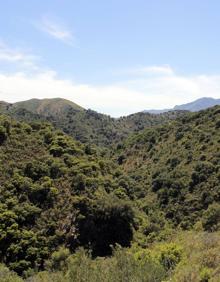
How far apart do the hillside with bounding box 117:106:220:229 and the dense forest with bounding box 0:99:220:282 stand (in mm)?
197

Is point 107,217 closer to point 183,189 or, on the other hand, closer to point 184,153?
Result: point 183,189

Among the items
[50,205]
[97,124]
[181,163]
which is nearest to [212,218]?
[50,205]

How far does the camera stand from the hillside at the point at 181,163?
60.8 m

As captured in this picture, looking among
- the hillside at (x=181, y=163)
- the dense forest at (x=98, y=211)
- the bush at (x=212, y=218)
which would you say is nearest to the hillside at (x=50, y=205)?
the dense forest at (x=98, y=211)

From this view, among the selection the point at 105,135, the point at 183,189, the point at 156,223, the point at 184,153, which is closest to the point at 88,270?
the point at 156,223

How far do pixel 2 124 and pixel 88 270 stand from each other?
39.6m

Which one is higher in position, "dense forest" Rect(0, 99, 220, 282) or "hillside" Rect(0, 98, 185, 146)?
"hillside" Rect(0, 98, 185, 146)

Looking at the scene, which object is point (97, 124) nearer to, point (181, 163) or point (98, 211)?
point (181, 163)

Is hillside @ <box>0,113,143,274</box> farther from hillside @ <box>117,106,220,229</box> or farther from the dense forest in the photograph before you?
hillside @ <box>117,106,220,229</box>

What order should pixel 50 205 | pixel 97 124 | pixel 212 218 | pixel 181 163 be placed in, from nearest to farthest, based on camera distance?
pixel 50 205 < pixel 212 218 < pixel 181 163 < pixel 97 124

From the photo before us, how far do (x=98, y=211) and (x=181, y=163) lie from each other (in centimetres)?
3004

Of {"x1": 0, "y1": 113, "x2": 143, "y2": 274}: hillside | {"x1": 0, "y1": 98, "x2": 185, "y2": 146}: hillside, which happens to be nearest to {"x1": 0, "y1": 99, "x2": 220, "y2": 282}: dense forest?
{"x1": 0, "y1": 113, "x2": 143, "y2": 274}: hillside

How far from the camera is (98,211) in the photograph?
4550 centimetres

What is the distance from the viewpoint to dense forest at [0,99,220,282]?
24848mm
